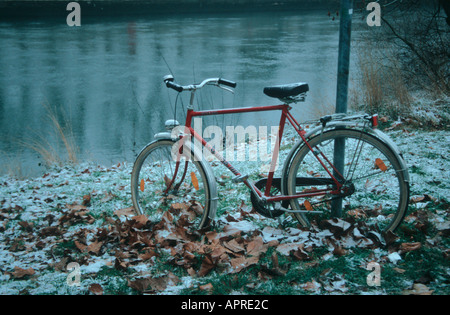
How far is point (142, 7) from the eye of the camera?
29453mm

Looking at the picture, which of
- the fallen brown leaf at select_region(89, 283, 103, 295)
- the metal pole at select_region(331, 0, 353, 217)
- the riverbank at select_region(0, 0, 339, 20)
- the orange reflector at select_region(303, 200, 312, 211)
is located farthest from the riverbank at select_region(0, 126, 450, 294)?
the riverbank at select_region(0, 0, 339, 20)

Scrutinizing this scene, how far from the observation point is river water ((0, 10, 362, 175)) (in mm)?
9016

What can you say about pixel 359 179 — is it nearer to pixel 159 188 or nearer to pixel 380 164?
pixel 380 164

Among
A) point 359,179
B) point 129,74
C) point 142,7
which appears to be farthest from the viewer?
point 142,7

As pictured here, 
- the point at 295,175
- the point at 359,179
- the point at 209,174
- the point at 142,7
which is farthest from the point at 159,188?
the point at 142,7

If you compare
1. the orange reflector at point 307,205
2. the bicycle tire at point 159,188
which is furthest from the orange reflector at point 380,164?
the bicycle tire at point 159,188

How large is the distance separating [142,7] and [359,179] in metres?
29.0

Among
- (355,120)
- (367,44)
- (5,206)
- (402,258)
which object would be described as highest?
(367,44)

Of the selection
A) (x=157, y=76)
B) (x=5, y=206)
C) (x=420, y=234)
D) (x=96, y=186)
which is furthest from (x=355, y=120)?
(x=157, y=76)

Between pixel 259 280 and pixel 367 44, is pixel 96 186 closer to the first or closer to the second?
pixel 259 280

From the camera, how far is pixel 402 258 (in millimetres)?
2799

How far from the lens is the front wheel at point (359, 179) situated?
292 centimetres
